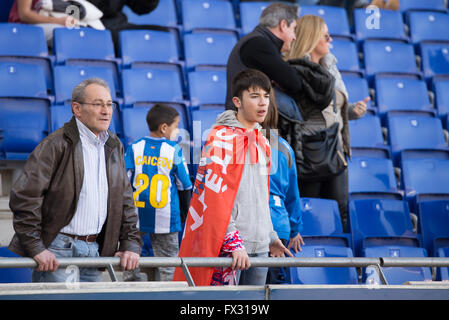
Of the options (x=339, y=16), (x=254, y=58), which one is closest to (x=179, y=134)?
(x=254, y=58)

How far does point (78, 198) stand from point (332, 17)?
188 inches

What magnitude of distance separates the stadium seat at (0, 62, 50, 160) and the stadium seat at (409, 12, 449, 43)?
3830mm

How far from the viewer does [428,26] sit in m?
6.77

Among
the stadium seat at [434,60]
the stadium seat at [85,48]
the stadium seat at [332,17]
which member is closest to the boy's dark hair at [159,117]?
the stadium seat at [85,48]

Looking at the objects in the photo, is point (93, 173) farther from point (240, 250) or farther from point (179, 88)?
point (179, 88)

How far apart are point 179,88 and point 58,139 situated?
2927mm

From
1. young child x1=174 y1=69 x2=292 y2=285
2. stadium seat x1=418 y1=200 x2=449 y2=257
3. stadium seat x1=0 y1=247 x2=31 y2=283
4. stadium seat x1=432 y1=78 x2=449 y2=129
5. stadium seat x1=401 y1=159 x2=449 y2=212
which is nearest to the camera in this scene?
young child x1=174 y1=69 x2=292 y2=285

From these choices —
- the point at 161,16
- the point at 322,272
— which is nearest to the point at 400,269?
the point at 322,272

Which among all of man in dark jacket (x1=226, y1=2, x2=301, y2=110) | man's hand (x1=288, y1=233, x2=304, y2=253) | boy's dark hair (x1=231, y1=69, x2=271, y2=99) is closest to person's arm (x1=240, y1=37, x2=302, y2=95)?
man in dark jacket (x1=226, y1=2, x2=301, y2=110)

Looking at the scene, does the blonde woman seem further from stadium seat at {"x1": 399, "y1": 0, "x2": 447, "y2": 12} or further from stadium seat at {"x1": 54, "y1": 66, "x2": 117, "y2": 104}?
stadium seat at {"x1": 399, "y1": 0, "x2": 447, "y2": 12}

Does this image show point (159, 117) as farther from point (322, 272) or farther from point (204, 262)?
point (204, 262)

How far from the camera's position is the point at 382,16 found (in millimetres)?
6668

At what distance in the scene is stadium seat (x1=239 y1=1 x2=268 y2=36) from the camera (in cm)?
648

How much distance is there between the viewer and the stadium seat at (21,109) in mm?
4297
